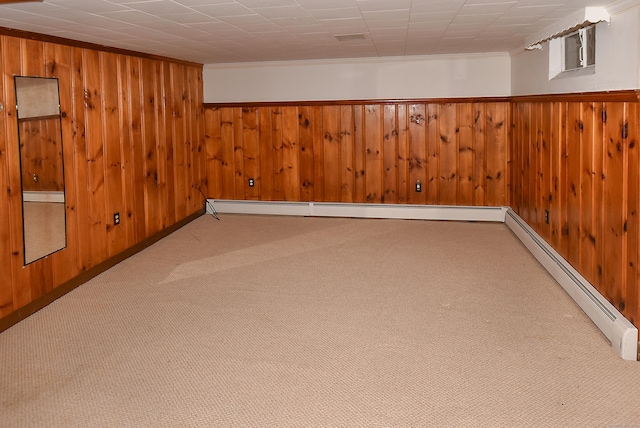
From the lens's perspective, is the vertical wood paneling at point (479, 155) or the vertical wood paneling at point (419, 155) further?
the vertical wood paneling at point (419, 155)

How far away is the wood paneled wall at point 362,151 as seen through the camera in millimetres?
6680

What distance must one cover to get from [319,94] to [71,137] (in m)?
3.28

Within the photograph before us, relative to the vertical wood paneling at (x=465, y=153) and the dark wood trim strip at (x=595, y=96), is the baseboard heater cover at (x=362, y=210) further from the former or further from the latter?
the dark wood trim strip at (x=595, y=96)

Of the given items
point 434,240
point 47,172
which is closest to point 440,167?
point 434,240

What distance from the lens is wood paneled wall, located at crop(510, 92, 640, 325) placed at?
3031mm

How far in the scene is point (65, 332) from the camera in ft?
11.5

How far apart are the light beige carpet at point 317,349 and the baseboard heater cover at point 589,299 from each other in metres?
0.07

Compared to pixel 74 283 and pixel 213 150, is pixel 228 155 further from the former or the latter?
pixel 74 283

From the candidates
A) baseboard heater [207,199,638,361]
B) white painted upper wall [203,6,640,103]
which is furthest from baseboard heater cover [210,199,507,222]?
white painted upper wall [203,6,640,103]

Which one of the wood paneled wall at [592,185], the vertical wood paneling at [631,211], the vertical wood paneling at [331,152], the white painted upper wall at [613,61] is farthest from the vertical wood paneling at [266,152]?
the vertical wood paneling at [631,211]

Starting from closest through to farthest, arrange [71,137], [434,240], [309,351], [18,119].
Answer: [309,351] < [18,119] < [71,137] < [434,240]

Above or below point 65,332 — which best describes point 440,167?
above

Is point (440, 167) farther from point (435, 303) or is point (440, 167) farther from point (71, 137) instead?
point (71, 137)

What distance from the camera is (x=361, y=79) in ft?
22.4
